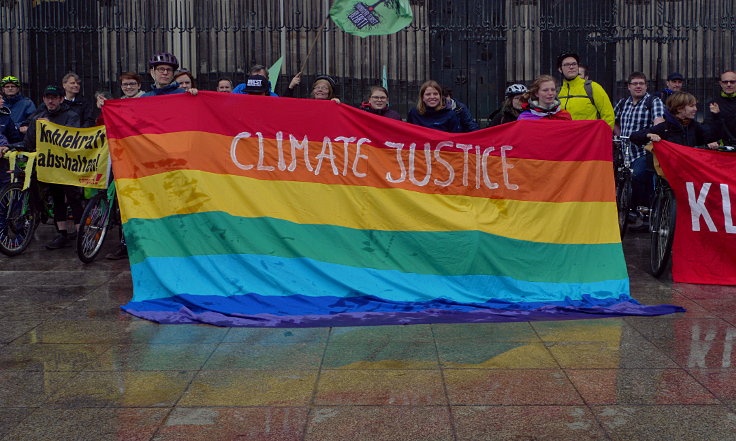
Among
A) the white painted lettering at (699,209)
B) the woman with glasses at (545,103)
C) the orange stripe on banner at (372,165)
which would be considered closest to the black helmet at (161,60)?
the orange stripe on banner at (372,165)

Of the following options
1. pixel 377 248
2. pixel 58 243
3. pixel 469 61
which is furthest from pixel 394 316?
pixel 469 61

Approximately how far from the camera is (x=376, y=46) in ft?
55.5

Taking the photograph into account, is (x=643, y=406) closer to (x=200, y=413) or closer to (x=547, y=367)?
(x=547, y=367)

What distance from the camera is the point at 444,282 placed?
7.17m

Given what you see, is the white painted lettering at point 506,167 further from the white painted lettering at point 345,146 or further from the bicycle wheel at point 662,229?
the bicycle wheel at point 662,229

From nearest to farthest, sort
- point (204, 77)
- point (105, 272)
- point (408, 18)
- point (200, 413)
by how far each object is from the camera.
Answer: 1. point (200, 413)
2. point (105, 272)
3. point (408, 18)
4. point (204, 77)

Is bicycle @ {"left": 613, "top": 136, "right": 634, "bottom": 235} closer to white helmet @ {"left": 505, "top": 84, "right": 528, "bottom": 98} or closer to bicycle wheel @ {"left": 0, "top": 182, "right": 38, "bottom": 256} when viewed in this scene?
white helmet @ {"left": 505, "top": 84, "right": 528, "bottom": 98}

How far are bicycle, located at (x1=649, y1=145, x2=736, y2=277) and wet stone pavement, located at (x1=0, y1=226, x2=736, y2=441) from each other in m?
1.08

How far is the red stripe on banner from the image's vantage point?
7.42 metres

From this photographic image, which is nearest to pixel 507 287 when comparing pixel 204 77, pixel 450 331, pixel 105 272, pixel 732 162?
pixel 450 331

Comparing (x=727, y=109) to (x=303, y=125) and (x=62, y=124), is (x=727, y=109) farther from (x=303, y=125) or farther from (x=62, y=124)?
(x=62, y=124)

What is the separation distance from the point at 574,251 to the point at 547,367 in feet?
7.16

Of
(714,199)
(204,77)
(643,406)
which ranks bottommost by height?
(643,406)

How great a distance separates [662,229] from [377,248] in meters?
2.87
